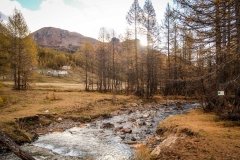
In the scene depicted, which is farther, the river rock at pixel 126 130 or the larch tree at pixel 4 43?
the larch tree at pixel 4 43

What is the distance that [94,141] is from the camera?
17.6 m

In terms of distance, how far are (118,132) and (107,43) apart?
48.7m

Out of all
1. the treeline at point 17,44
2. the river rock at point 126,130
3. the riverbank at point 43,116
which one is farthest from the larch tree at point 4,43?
the river rock at point 126,130

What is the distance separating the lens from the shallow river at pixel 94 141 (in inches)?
574

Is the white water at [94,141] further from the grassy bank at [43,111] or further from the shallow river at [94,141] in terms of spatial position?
the grassy bank at [43,111]

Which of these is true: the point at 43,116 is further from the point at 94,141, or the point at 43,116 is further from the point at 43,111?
the point at 94,141

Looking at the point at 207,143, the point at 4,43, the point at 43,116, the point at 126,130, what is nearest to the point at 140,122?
the point at 126,130

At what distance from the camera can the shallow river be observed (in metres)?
14.6

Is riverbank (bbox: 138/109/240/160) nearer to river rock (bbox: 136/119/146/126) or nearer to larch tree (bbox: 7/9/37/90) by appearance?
river rock (bbox: 136/119/146/126)

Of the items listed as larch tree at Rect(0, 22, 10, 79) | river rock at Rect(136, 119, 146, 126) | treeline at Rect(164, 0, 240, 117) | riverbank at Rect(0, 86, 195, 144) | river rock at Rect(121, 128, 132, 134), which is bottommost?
river rock at Rect(121, 128, 132, 134)

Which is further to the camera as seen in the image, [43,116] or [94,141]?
[43,116]

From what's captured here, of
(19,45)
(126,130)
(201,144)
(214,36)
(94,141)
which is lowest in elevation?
(94,141)

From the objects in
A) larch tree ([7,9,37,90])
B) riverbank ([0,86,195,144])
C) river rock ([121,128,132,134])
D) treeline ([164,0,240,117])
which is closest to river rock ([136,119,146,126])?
river rock ([121,128,132,134])

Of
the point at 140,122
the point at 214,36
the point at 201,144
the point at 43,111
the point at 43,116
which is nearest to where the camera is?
the point at 201,144
